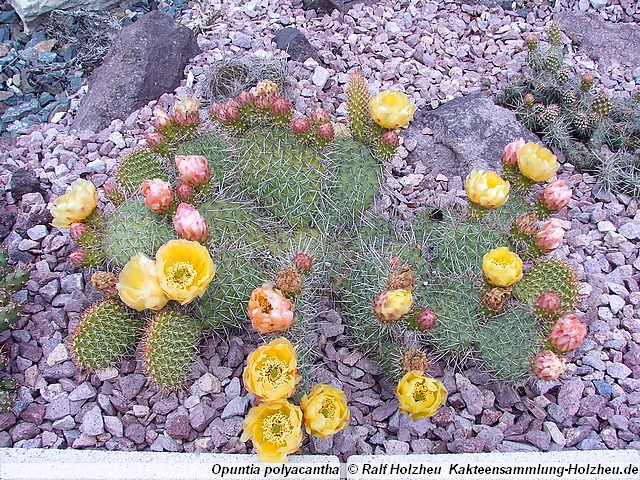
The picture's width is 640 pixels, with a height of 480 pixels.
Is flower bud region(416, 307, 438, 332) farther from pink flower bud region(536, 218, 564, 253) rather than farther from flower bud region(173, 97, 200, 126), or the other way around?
flower bud region(173, 97, 200, 126)

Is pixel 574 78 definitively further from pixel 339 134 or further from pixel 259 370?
pixel 259 370

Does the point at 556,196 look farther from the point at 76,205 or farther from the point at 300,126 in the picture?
the point at 76,205

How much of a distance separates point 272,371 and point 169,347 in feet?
1.31

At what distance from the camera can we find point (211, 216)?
208cm

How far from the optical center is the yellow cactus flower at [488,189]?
6.57 feet

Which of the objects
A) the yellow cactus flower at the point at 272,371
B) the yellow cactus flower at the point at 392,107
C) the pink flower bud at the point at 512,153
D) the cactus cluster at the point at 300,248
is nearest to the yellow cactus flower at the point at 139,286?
the cactus cluster at the point at 300,248

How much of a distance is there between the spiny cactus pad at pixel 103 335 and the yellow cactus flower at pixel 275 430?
58cm

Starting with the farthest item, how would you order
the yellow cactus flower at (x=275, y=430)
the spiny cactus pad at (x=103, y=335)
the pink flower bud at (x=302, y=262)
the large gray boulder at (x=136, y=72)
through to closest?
1. the large gray boulder at (x=136, y=72)
2. the spiny cactus pad at (x=103, y=335)
3. the pink flower bud at (x=302, y=262)
4. the yellow cactus flower at (x=275, y=430)

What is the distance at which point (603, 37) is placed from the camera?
149 inches

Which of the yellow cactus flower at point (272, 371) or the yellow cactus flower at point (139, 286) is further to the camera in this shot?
the yellow cactus flower at point (139, 286)

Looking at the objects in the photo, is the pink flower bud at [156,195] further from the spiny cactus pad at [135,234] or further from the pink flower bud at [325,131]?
the pink flower bud at [325,131]

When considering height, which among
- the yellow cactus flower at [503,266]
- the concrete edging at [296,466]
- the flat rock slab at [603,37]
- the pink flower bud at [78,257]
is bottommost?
the flat rock slab at [603,37]

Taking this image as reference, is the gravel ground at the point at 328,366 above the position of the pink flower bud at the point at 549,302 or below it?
below

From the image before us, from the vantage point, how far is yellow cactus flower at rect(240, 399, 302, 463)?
164 cm
